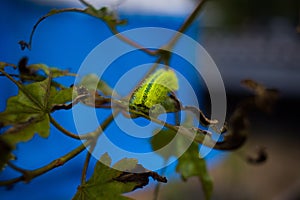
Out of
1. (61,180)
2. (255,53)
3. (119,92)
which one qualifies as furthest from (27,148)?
(255,53)

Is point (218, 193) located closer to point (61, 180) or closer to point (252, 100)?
point (61, 180)

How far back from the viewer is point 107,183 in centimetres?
29

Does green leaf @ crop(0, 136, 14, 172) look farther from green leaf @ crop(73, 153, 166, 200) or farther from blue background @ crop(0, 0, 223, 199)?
blue background @ crop(0, 0, 223, 199)

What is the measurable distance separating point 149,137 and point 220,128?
0.28 ft

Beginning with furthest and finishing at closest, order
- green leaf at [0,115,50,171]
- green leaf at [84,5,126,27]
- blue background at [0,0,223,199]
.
→ blue background at [0,0,223,199], green leaf at [84,5,126,27], green leaf at [0,115,50,171]

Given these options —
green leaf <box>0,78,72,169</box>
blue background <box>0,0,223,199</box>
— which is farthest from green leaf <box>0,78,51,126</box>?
blue background <box>0,0,223,199</box>

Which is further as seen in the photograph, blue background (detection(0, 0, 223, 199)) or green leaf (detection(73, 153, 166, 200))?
blue background (detection(0, 0, 223, 199))

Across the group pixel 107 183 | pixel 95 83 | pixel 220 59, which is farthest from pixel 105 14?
pixel 220 59

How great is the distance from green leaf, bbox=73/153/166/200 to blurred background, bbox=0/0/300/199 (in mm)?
82

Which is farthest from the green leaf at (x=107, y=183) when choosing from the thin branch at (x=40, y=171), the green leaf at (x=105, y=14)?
the green leaf at (x=105, y=14)

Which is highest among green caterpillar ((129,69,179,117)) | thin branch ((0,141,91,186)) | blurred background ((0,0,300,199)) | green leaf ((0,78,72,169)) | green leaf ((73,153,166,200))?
green leaf ((0,78,72,169))

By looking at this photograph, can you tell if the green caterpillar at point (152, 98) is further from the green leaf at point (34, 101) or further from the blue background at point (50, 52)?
the blue background at point (50, 52)

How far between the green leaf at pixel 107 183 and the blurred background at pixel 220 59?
0.27 ft

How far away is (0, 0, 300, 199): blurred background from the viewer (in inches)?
19.8
